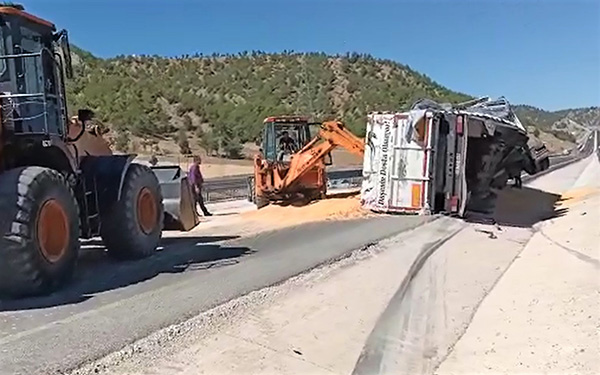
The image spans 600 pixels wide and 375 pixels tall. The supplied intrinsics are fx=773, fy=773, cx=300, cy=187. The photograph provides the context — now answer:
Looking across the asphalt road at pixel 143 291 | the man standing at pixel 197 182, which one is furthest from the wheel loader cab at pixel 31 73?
the man standing at pixel 197 182

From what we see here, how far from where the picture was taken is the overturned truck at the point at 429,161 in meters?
17.9

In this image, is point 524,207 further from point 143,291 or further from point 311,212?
point 143,291

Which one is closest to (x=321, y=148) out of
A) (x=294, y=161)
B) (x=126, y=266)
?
(x=294, y=161)

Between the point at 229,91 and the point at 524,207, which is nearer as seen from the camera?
the point at 524,207

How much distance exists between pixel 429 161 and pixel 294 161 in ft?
17.8

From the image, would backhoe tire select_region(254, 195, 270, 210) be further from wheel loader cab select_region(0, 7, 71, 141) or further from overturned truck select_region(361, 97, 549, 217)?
wheel loader cab select_region(0, 7, 71, 141)

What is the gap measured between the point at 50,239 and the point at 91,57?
266 ft

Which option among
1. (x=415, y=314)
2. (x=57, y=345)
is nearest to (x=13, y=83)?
(x=57, y=345)

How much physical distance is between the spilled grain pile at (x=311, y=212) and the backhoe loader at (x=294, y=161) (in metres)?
0.82

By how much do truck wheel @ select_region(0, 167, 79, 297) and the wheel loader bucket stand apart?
5.71m

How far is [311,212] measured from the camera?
19.3 meters

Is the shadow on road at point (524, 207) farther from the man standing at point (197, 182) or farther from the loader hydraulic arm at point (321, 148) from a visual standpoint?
the man standing at point (197, 182)

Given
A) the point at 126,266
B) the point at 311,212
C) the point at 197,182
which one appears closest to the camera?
the point at 126,266

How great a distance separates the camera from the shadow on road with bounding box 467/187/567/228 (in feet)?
63.7
